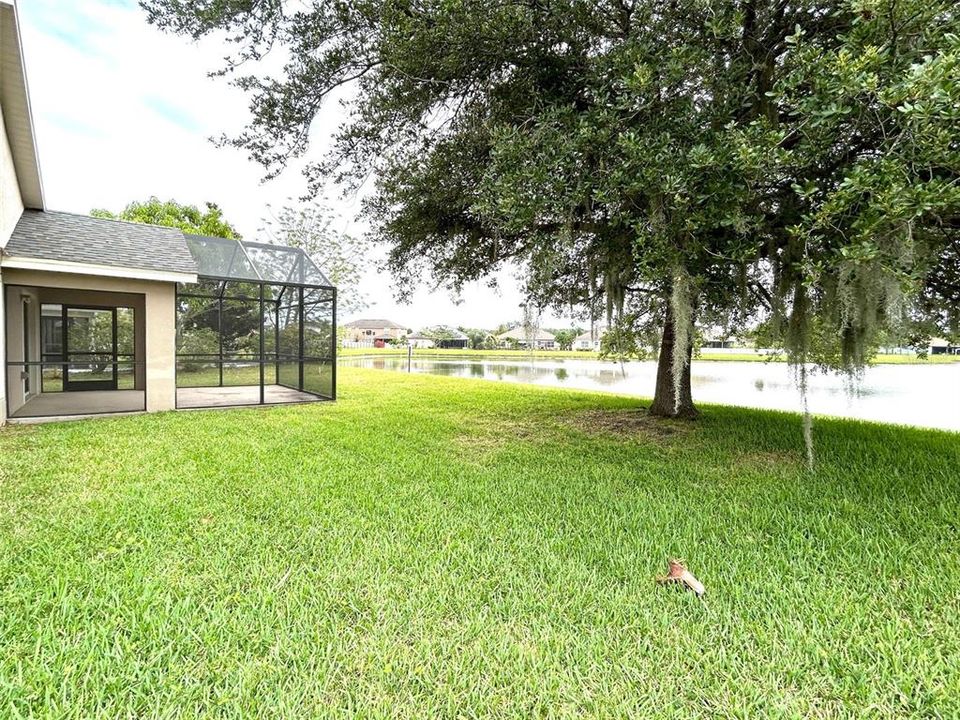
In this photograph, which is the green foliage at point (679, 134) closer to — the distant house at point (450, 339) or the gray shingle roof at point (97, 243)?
the gray shingle roof at point (97, 243)

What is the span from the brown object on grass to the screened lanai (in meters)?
7.51

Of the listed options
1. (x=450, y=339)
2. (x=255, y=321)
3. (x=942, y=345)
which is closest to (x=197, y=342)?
(x=255, y=321)

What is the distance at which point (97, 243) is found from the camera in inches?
284

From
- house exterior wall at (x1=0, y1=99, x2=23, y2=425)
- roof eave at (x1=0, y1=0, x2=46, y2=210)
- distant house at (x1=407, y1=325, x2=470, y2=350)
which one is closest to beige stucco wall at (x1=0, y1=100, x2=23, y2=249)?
house exterior wall at (x1=0, y1=99, x2=23, y2=425)

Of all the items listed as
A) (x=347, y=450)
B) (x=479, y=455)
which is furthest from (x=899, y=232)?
→ (x=347, y=450)

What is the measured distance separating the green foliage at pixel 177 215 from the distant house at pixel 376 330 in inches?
1917

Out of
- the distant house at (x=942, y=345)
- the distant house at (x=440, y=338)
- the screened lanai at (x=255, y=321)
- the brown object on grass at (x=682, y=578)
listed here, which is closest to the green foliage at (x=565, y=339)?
the distant house at (x=440, y=338)

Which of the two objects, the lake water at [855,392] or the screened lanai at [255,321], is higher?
the screened lanai at [255,321]

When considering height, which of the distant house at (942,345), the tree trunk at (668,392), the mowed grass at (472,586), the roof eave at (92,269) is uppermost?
the roof eave at (92,269)

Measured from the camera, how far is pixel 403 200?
523 cm

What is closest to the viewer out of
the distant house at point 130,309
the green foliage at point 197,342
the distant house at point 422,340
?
the distant house at point 130,309

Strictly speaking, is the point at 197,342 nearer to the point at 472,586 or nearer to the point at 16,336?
the point at 16,336

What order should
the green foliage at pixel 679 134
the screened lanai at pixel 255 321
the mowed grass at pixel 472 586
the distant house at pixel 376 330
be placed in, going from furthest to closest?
the distant house at pixel 376 330 < the screened lanai at pixel 255 321 < the green foliage at pixel 679 134 < the mowed grass at pixel 472 586

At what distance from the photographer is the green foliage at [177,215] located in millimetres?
17031
